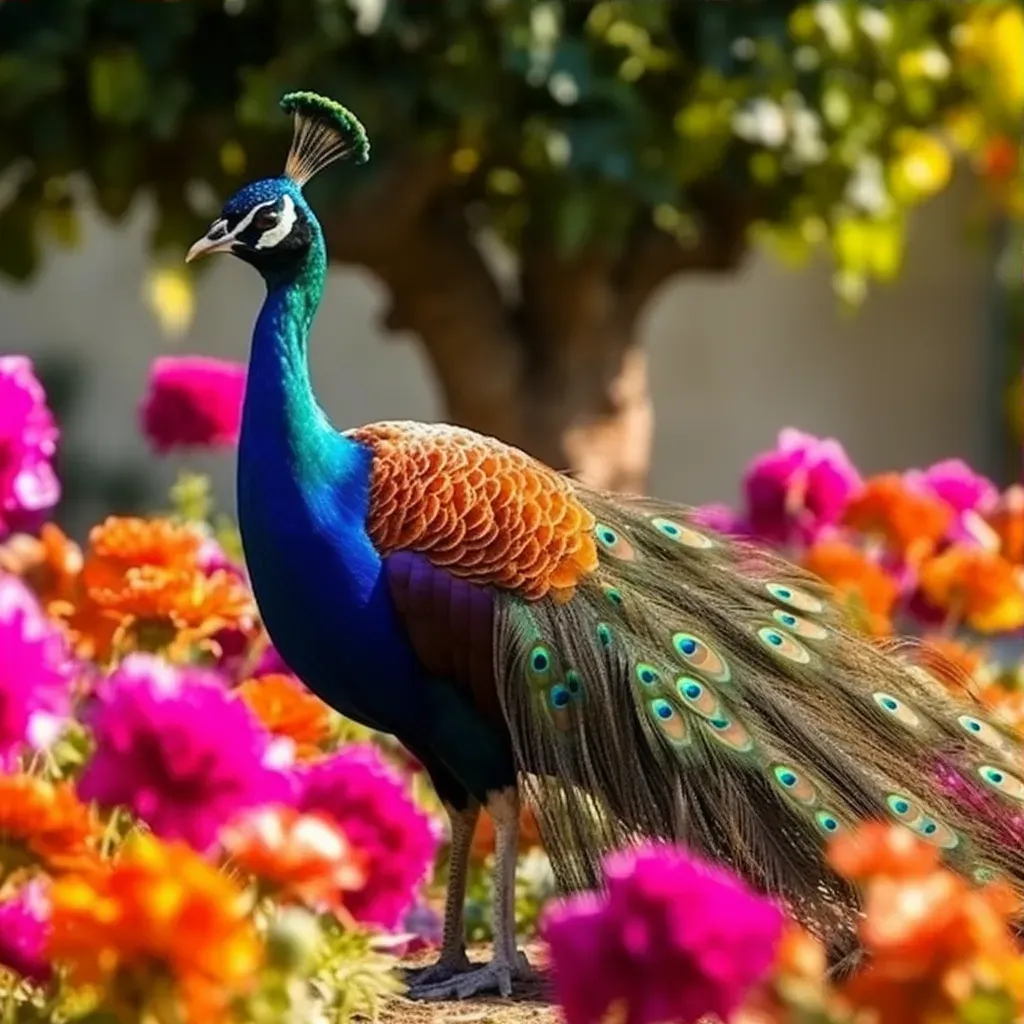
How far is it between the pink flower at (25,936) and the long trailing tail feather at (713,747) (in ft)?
2.14

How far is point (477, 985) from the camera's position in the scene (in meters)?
2.44

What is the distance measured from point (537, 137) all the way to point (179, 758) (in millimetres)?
2856

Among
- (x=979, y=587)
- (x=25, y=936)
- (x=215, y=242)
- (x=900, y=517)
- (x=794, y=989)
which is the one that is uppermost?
(x=900, y=517)

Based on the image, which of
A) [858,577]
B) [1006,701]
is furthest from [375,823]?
[858,577]

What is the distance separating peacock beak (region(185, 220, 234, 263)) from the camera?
2330mm

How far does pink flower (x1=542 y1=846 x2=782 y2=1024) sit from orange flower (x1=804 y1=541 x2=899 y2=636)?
193 cm

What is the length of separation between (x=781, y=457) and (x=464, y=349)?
58.9 inches

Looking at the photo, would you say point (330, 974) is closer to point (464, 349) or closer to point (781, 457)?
point (781, 457)

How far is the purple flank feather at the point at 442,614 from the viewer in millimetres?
2318

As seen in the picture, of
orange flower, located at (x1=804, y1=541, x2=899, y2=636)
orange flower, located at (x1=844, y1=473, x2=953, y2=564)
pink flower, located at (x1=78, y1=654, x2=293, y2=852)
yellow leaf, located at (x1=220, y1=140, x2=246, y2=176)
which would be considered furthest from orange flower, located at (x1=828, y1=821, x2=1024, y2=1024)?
yellow leaf, located at (x1=220, y1=140, x2=246, y2=176)

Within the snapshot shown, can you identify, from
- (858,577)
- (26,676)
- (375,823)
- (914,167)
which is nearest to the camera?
(26,676)

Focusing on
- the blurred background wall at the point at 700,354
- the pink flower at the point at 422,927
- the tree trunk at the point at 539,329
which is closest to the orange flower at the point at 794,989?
the pink flower at the point at 422,927

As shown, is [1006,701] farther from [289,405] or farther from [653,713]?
[289,405]

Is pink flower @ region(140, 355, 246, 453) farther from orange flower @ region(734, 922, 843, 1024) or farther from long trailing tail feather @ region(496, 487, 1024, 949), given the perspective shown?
orange flower @ region(734, 922, 843, 1024)
